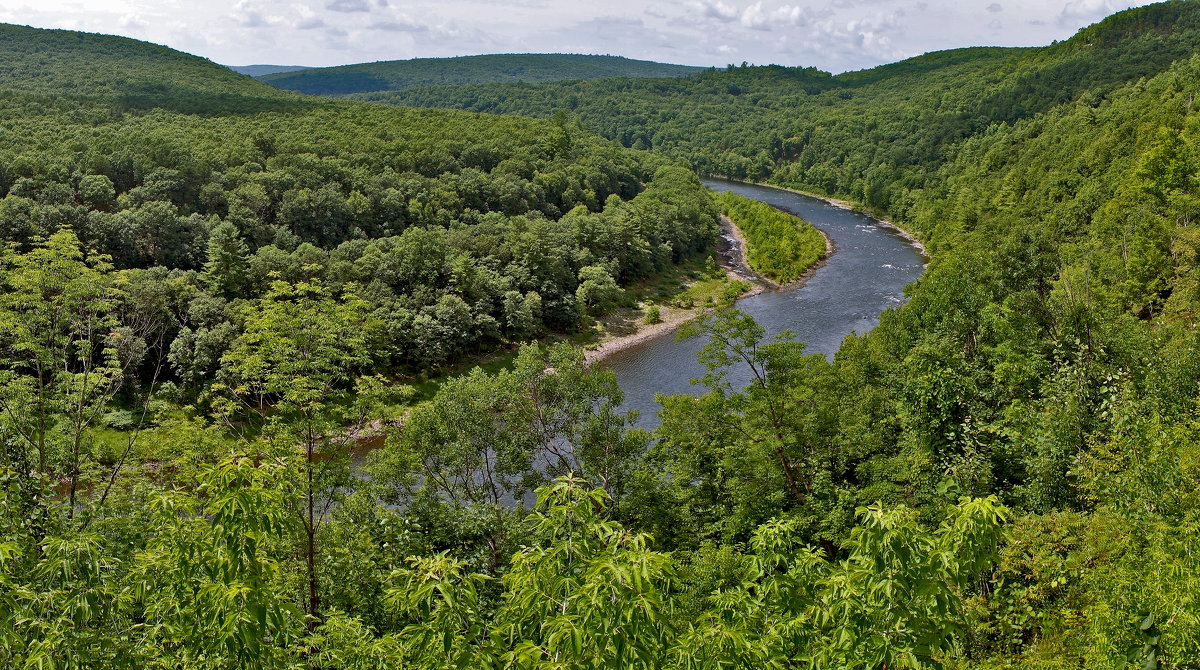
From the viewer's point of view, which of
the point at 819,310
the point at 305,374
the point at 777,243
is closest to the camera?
the point at 305,374

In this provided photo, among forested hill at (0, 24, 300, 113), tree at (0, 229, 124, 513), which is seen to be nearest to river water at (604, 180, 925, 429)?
tree at (0, 229, 124, 513)

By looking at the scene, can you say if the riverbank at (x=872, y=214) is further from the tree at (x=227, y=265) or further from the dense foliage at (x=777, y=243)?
the tree at (x=227, y=265)

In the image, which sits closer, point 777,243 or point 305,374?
point 305,374

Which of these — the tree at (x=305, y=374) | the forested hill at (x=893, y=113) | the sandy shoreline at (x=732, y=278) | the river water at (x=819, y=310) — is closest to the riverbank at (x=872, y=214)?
the river water at (x=819, y=310)

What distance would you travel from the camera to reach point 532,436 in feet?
75.6

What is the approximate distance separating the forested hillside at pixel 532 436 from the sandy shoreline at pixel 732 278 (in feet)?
15.5

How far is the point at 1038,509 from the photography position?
Result: 56.0 feet

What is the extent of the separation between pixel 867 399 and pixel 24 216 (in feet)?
161

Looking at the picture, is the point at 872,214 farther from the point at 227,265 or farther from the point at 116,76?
the point at 116,76

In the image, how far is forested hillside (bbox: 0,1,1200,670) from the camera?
5.74m

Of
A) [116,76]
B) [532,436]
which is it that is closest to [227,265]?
[532,436]

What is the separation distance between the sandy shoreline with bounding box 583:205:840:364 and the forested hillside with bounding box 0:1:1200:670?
15.5 ft

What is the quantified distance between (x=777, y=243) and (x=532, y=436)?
204 feet

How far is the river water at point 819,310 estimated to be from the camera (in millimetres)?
47375
